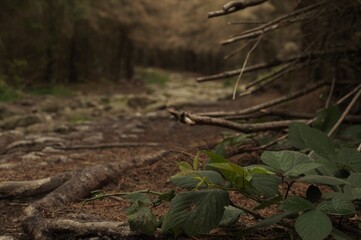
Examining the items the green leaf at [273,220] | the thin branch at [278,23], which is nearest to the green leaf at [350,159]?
the green leaf at [273,220]

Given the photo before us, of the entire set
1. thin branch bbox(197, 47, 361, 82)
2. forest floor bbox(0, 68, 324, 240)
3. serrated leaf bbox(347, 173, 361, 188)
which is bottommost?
forest floor bbox(0, 68, 324, 240)

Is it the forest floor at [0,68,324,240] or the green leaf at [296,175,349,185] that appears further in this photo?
the forest floor at [0,68,324,240]

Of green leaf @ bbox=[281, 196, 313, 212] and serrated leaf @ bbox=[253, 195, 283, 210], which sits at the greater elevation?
green leaf @ bbox=[281, 196, 313, 212]

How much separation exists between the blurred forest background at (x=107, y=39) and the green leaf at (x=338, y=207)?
534cm

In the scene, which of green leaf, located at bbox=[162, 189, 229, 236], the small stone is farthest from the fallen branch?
the small stone

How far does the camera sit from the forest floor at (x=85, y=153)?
2123 millimetres

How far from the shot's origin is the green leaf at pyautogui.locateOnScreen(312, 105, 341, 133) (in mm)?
2971

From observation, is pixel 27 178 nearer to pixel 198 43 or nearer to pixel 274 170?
pixel 274 170

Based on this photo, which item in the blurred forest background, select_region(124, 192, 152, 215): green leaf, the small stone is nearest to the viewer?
select_region(124, 192, 152, 215): green leaf

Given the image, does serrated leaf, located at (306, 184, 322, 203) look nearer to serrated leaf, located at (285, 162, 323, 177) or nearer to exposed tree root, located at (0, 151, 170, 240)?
serrated leaf, located at (285, 162, 323, 177)

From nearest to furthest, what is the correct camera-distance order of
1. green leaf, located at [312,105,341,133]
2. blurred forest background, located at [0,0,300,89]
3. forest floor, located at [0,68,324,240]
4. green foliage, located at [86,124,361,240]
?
green foliage, located at [86,124,361,240], forest floor, located at [0,68,324,240], green leaf, located at [312,105,341,133], blurred forest background, located at [0,0,300,89]

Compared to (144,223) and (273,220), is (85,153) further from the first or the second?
(273,220)

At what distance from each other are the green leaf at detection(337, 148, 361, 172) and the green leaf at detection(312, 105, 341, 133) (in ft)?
2.94

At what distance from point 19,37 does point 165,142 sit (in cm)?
514
